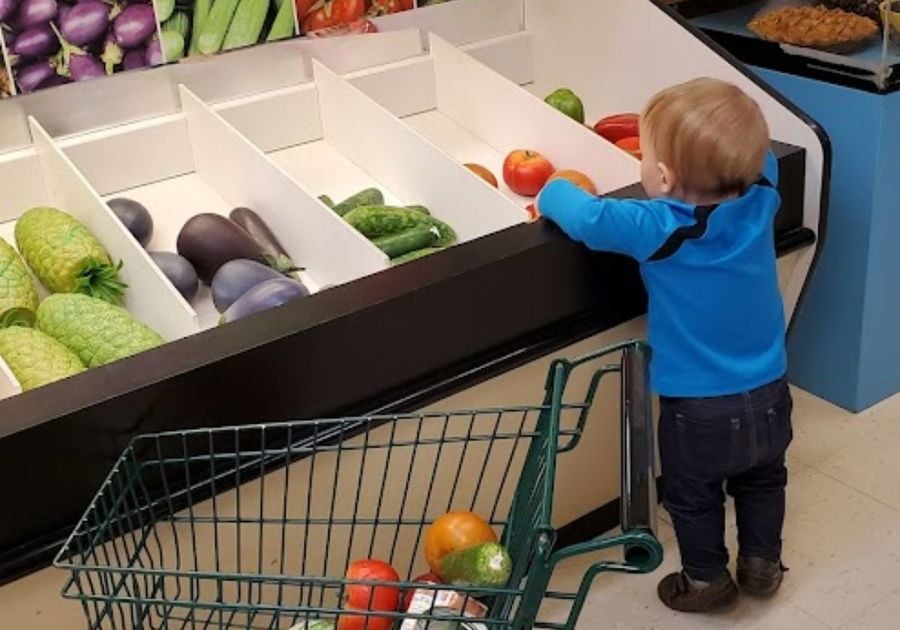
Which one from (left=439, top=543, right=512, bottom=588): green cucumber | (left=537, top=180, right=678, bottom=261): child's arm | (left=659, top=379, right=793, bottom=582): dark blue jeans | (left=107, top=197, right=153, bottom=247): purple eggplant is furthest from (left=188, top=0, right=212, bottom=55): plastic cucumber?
(left=439, top=543, right=512, bottom=588): green cucumber

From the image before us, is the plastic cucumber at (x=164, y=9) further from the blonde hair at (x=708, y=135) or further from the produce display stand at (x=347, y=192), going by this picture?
the blonde hair at (x=708, y=135)

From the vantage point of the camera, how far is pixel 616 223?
170 centimetres

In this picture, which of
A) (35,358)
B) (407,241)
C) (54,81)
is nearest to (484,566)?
(35,358)

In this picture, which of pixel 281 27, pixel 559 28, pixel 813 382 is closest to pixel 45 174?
pixel 281 27

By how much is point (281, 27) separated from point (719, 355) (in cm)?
111

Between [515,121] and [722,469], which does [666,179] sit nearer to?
[722,469]

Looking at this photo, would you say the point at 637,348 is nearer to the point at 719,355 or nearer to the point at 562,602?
the point at 719,355

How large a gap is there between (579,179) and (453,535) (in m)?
0.95

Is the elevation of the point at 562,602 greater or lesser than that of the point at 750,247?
lesser

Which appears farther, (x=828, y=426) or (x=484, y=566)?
(x=828, y=426)

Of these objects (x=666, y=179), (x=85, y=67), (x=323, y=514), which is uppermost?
(x=85, y=67)

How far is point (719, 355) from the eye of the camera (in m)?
1.81

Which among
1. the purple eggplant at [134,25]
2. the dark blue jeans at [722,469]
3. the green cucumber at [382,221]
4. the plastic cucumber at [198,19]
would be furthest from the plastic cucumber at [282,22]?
the dark blue jeans at [722,469]

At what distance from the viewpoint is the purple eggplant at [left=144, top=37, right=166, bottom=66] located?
7.26 feet
